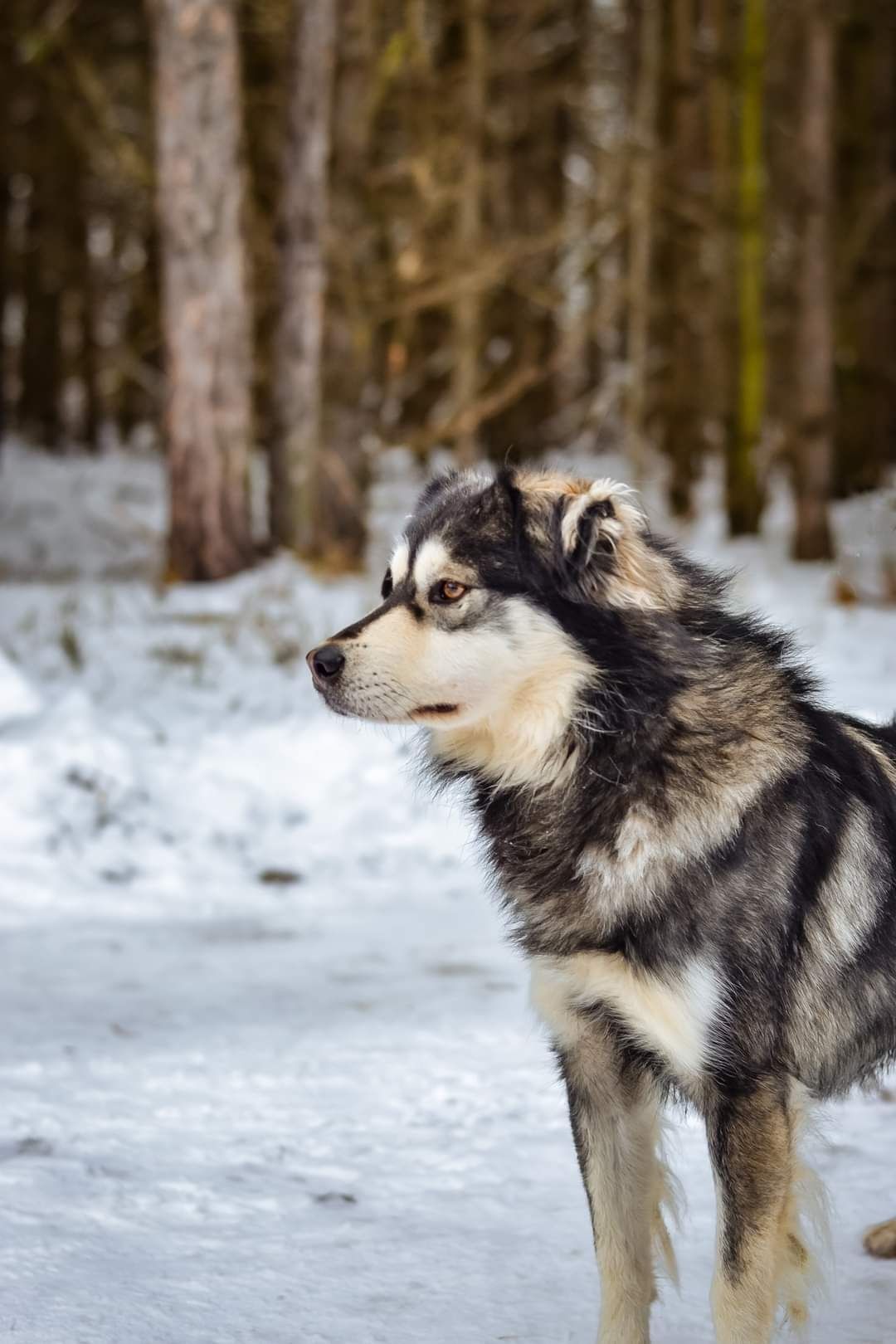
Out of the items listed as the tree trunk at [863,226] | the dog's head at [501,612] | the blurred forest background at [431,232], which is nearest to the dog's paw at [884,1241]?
the dog's head at [501,612]

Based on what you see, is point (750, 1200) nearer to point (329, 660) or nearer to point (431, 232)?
point (329, 660)

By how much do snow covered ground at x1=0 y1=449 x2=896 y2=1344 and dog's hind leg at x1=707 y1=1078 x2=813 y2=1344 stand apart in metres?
0.48

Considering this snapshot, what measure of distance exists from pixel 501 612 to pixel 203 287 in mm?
8396

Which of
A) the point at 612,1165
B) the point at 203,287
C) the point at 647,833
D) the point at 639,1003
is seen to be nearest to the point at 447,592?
the point at 647,833

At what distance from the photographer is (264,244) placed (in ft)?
54.4

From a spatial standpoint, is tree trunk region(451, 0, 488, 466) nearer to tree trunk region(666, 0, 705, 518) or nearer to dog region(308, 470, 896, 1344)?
tree trunk region(666, 0, 705, 518)

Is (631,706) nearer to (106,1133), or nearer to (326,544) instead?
(106,1133)

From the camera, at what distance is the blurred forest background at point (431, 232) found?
36.1 feet

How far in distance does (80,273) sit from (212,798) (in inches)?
833

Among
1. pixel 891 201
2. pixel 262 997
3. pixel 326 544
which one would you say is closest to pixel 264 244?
pixel 326 544

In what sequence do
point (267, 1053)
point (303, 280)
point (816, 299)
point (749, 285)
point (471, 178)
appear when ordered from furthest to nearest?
point (749, 285) → point (471, 178) → point (816, 299) → point (303, 280) → point (267, 1053)

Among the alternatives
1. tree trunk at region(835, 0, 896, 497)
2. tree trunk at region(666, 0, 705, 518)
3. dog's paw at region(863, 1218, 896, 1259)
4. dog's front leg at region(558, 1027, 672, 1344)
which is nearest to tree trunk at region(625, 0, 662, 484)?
tree trunk at region(666, 0, 705, 518)

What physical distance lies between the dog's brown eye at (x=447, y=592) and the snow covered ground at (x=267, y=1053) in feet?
5.25

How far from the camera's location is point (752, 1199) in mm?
2760
